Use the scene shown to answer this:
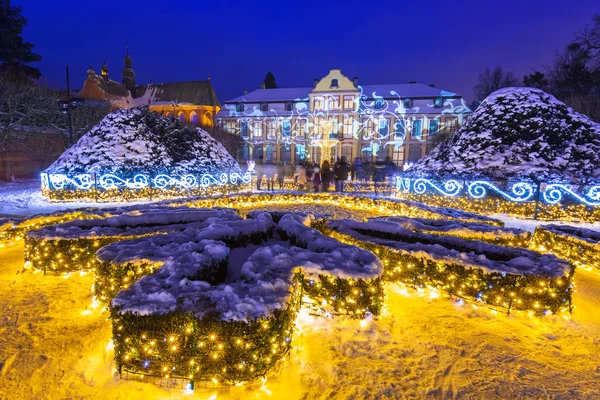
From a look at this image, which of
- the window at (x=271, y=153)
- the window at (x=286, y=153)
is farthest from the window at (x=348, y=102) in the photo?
the window at (x=271, y=153)

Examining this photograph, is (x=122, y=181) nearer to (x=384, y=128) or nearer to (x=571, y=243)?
(x=571, y=243)

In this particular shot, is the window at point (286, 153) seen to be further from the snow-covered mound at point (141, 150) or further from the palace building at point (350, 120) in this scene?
the snow-covered mound at point (141, 150)

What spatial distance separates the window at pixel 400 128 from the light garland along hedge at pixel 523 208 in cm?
3064

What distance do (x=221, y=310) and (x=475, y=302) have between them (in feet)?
12.1

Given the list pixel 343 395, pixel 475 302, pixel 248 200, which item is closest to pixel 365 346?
pixel 343 395

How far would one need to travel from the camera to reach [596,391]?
320 cm

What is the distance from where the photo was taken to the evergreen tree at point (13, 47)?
27.7 metres

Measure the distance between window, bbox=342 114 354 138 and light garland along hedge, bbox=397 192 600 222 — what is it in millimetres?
30905

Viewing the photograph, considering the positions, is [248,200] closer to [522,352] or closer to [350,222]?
[350,222]

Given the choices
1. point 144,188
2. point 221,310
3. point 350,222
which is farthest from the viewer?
point 144,188

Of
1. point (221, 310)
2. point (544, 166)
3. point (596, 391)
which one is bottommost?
point (596, 391)

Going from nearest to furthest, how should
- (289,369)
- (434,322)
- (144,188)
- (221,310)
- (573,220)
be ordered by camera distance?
Result: (221,310) → (289,369) → (434,322) → (573,220) → (144,188)

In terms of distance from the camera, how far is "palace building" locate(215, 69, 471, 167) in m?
41.6

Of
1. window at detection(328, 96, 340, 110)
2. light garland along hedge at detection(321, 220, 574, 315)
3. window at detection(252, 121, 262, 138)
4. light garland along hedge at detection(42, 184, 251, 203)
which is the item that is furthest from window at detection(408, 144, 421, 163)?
light garland along hedge at detection(321, 220, 574, 315)
